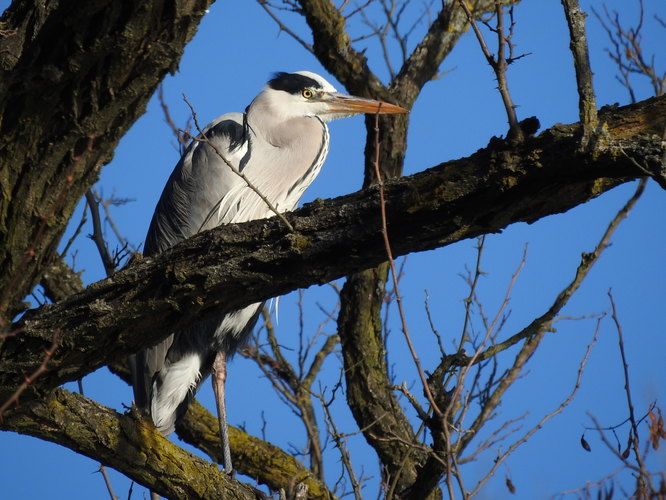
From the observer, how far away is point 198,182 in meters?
4.04

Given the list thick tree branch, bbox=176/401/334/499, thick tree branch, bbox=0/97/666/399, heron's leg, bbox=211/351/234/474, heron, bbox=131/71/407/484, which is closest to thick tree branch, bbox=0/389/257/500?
thick tree branch, bbox=0/97/666/399

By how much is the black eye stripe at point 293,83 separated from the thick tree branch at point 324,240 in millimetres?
2354

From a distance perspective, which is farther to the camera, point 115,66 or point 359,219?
point 359,219

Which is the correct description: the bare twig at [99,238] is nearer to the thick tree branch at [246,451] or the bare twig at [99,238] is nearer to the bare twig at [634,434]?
the thick tree branch at [246,451]

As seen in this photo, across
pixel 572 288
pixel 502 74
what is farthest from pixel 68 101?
pixel 572 288

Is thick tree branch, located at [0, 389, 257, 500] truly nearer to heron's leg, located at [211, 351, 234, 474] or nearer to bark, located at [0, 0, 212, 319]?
heron's leg, located at [211, 351, 234, 474]

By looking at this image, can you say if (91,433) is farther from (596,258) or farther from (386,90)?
(386,90)

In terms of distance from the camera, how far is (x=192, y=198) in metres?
4.05

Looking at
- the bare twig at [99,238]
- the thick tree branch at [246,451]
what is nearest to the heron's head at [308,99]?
the bare twig at [99,238]

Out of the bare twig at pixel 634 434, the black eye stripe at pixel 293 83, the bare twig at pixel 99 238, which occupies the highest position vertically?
the black eye stripe at pixel 293 83

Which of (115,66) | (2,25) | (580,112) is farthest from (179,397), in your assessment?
(580,112)

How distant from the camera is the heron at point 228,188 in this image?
390 cm

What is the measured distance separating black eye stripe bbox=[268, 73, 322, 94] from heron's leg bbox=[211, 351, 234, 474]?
1438 mm

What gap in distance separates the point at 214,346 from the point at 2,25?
8.01 feet
